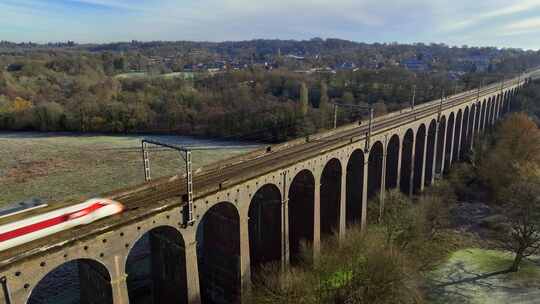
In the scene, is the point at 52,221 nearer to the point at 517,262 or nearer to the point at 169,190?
the point at 169,190

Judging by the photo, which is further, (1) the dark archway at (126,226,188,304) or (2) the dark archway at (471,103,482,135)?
(2) the dark archway at (471,103,482,135)

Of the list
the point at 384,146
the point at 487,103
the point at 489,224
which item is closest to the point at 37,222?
the point at 384,146

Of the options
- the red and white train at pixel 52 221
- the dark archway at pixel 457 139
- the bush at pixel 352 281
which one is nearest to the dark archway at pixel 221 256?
the bush at pixel 352 281

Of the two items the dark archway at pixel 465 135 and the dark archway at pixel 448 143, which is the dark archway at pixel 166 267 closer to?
the dark archway at pixel 448 143

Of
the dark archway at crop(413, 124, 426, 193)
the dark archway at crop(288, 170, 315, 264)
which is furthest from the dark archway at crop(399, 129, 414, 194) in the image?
the dark archway at crop(288, 170, 315, 264)

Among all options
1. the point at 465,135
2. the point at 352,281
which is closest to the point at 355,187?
the point at 352,281

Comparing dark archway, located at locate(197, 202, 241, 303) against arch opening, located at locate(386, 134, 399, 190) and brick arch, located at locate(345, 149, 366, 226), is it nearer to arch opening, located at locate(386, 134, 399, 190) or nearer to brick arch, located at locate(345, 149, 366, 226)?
brick arch, located at locate(345, 149, 366, 226)

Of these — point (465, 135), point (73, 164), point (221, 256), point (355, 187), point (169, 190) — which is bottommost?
point (73, 164)
